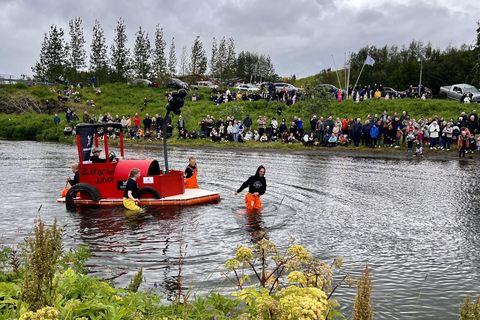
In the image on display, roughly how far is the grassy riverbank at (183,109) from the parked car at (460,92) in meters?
4.82

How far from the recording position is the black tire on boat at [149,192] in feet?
55.8

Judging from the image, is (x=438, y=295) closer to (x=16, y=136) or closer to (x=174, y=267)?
(x=174, y=267)

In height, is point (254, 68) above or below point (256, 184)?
above

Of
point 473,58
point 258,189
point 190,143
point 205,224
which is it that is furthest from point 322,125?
point 473,58

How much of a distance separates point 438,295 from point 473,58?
70.0 m

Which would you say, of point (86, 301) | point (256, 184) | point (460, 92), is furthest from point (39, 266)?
point (460, 92)

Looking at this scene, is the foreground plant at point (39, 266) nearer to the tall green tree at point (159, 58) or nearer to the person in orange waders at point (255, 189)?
the person in orange waders at point (255, 189)

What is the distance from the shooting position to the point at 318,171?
26.2 meters

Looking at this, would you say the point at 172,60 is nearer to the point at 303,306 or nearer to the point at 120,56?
the point at 120,56

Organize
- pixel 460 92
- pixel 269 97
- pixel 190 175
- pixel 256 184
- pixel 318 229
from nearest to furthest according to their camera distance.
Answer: pixel 318 229, pixel 256 184, pixel 190 175, pixel 460 92, pixel 269 97

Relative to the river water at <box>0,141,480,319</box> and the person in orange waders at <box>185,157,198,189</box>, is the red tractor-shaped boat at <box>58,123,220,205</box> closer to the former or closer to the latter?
the river water at <box>0,141,480,319</box>

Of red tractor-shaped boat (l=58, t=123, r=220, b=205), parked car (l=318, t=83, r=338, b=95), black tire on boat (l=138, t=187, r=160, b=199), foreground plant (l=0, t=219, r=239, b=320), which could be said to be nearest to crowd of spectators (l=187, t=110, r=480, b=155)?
parked car (l=318, t=83, r=338, b=95)

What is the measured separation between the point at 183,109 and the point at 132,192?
39.0 metres

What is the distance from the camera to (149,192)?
56.1 ft
